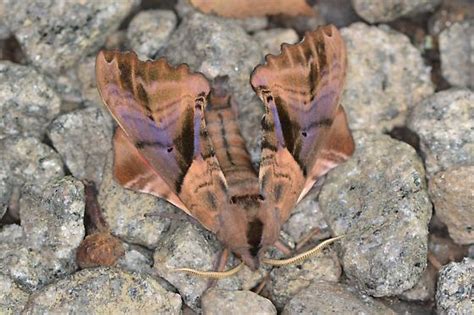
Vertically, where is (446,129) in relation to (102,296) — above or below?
above

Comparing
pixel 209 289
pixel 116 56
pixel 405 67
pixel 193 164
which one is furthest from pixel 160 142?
pixel 405 67

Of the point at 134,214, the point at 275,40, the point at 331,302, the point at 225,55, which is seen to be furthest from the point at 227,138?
the point at 331,302

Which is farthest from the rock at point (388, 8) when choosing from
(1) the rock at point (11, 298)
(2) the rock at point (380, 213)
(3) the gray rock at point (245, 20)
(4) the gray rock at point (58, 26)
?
(1) the rock at point (11, 298)

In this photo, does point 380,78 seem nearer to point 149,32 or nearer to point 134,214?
point 149,32

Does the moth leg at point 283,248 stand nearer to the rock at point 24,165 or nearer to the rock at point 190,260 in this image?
the rock at point 190,260

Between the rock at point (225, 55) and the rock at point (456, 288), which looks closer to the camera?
the rock at point (456, 288)

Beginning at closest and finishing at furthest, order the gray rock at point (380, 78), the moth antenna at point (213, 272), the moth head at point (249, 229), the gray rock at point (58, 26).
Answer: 1. the moth head at point (249, 229)
2. the moth antenna at point (213, 272)
3. the gray rock at point (58, 26)
4. the gray rock at point (380, 78)
